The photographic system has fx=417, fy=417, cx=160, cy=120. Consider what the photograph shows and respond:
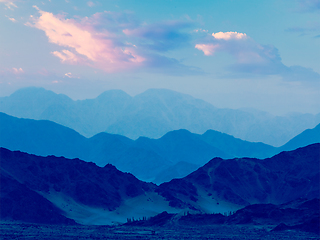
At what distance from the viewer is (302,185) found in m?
113

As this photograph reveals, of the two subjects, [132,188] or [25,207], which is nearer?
[25,207]

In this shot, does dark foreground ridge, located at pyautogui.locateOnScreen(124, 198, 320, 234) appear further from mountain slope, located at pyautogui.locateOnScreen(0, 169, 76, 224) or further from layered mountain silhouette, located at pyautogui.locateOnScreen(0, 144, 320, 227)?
mountain slope, located at pyautogui.locateOnScreen(0, 169, 76, 224)

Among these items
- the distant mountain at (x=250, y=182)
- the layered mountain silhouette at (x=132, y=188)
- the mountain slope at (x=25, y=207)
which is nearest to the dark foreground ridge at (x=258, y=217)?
the layered mountain silhouette at (x=132, y=188)

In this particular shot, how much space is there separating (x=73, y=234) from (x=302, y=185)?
7108 cm

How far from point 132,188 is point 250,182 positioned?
34616mm

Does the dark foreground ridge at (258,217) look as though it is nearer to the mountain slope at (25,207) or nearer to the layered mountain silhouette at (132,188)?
the layered mountain silhouette at (132,188)

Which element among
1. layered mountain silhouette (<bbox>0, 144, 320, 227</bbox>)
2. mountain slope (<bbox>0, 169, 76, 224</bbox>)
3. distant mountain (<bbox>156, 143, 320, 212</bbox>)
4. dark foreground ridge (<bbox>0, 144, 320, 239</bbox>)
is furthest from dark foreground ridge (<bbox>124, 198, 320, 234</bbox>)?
distant mountain (<bbox>156, 143, 320, 212</bbox>)

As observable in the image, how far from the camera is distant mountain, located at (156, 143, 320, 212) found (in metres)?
111

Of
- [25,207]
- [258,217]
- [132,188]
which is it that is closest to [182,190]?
[132,188]

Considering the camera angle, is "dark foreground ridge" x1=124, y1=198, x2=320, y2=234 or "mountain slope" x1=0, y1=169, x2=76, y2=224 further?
"mountain slope" x1=0, y1=169, x2=76, y2=224

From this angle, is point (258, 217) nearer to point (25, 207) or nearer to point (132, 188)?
point (132, 188)

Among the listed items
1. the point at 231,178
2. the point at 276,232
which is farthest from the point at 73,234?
the point at 231,178

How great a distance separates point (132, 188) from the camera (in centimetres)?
11238

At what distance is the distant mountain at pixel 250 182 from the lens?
111m
